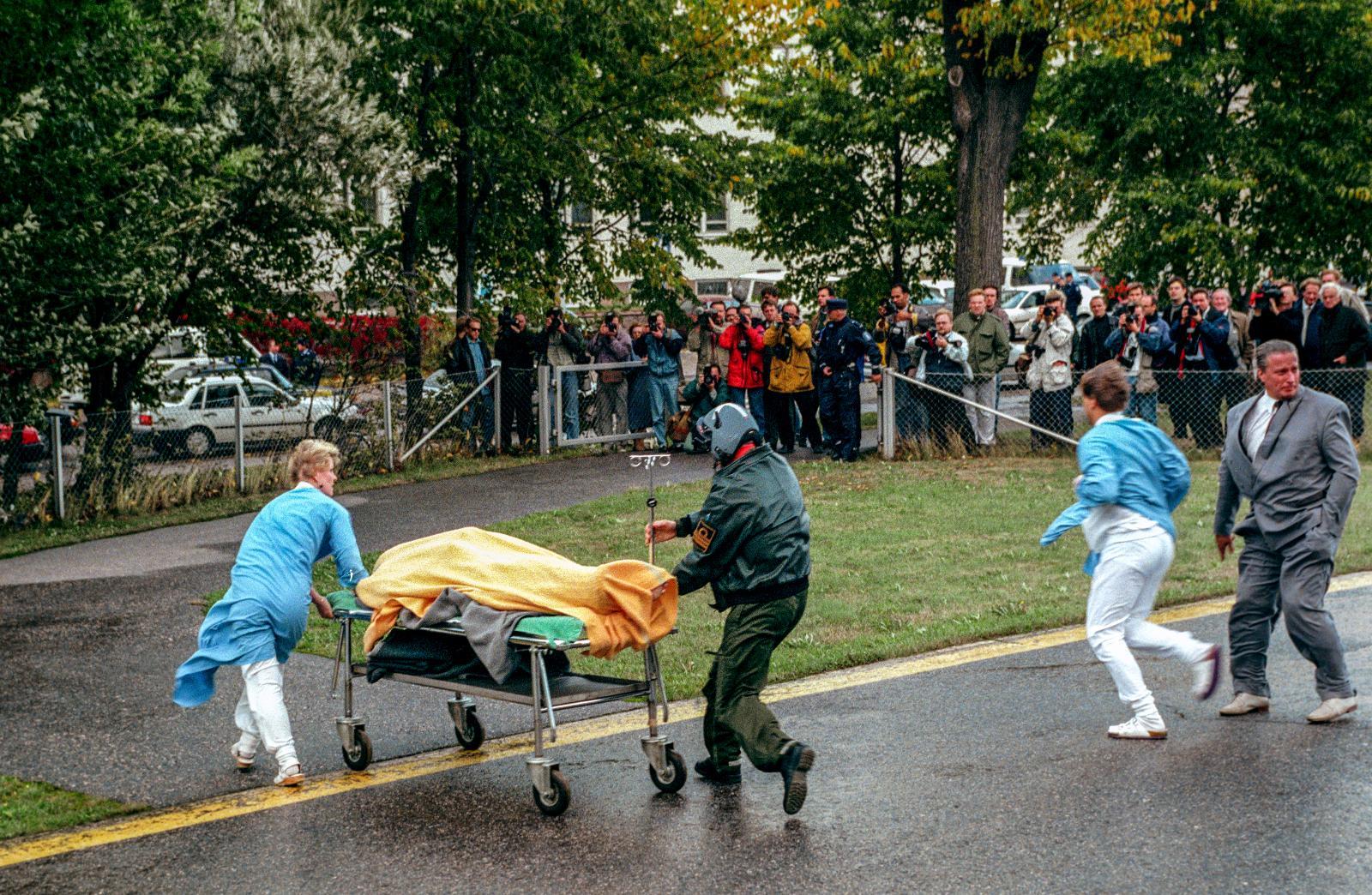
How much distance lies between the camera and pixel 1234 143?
26625 millimetres

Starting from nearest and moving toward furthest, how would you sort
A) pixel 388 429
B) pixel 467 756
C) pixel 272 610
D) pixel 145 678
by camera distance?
pixel 272 610, pixel 467 756, pixel 145 678, pixel 388 429

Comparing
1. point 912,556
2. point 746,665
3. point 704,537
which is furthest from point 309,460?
point 912,556

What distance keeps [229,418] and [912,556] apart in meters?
8.59

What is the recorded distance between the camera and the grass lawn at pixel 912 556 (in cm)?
1022

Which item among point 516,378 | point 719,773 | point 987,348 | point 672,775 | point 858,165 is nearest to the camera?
point 672,775

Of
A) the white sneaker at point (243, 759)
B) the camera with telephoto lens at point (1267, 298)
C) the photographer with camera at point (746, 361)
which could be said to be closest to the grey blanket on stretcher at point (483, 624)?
the white sneaker at point (243, 759)

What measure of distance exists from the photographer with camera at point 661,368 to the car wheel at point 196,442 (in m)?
5.88

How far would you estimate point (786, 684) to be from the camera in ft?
30.3

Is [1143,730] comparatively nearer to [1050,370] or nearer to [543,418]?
[1050,370]

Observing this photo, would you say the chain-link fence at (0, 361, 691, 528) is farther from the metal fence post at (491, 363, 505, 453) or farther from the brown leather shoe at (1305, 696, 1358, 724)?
the brown leather shoe at (1305, 696, 1358, 724)

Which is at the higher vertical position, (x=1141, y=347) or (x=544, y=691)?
(x=1141, y=347)

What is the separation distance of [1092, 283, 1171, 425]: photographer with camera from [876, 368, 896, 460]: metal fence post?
97.4 inches

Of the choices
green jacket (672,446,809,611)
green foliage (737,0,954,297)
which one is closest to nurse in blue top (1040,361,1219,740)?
green jacket (672,446,809,611)

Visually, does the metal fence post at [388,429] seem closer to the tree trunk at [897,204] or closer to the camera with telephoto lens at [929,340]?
the camera with telephoto lens at [929,340]
